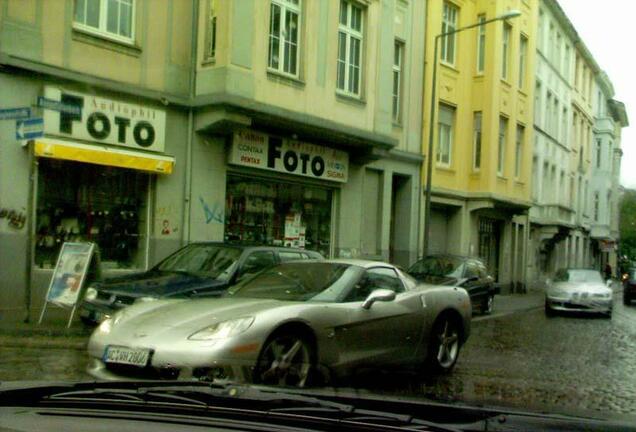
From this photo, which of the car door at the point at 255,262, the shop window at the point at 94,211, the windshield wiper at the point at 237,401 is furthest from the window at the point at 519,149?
the windshield wiper at the point at 237,401

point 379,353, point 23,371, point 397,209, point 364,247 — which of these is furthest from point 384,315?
point 397,209

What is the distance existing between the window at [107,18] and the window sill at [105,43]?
0.11m

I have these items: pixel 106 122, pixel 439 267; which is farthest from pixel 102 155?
pixel 439 267

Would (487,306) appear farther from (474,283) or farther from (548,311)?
(548,311)

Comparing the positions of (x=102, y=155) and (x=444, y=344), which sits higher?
(x=102, y=155)

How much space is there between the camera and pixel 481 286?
802 inches

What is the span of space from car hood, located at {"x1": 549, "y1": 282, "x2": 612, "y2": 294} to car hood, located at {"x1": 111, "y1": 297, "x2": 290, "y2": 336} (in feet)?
56.8

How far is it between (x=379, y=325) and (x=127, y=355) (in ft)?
9.11

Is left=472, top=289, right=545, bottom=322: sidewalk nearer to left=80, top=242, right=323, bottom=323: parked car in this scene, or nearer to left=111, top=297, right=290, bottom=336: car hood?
left=80, top=242, right=323, bottom=323: parked car

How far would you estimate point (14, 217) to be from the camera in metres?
14.1

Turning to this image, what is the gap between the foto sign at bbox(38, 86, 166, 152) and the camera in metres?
14.7

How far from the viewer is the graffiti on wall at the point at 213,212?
57.7ft

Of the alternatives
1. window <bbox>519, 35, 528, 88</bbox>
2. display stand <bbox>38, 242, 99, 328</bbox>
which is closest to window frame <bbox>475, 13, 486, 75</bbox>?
window <bbox>519, 35, 528, 88</bbox>

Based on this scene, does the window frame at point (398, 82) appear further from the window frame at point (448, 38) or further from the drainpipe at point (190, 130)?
the drainpipe at point (190, 130)
